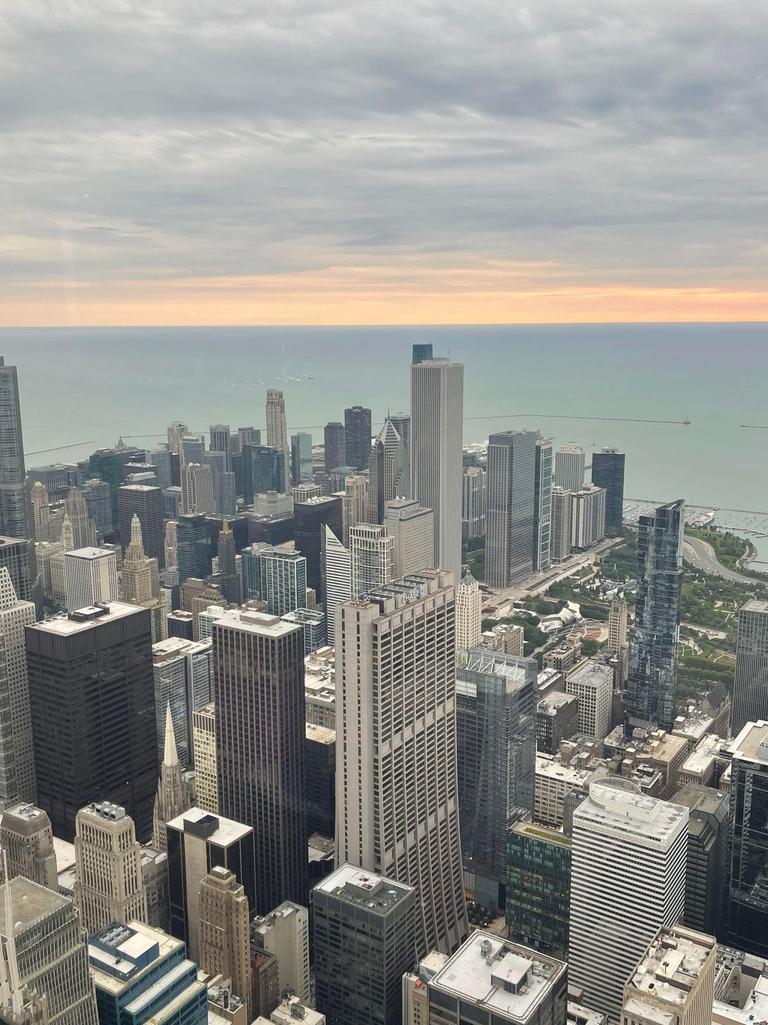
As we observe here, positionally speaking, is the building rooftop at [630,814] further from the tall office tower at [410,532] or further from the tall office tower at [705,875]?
the tall office tower at [410,532]

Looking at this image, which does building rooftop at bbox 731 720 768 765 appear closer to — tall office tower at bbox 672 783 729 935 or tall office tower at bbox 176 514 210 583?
tall office tower at bbox 672 783 729 935

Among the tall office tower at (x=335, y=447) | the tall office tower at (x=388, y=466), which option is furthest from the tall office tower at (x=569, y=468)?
the tall office tower at (x=335, y=447)

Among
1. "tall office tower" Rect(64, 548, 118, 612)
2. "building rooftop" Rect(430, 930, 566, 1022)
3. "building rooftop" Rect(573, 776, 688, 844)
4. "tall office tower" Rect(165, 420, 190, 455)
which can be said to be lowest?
"building rooftop" Rect(430, 930, 566, 1022)

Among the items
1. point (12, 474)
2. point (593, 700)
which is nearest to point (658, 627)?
point (593, 700)

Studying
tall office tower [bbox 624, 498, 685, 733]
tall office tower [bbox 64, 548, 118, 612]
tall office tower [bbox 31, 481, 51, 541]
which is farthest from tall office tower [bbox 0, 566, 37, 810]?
tall office tower [bbox 624, 498, 685, 733]

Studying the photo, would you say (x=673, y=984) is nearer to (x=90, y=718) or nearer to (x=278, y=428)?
(x=90, y=718)

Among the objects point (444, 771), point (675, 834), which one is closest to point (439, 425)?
point (444, 771)

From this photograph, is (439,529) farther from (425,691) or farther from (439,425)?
(425,691)
